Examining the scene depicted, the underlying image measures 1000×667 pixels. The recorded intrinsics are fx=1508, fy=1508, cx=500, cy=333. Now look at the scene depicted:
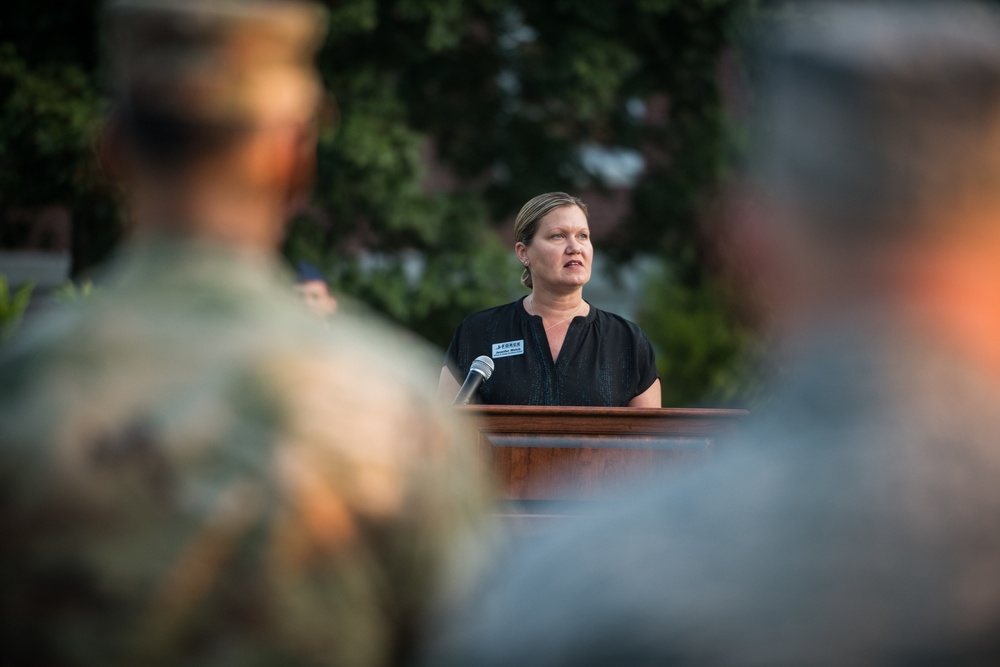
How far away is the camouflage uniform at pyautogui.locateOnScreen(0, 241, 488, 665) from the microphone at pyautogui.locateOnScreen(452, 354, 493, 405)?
12.4 feet

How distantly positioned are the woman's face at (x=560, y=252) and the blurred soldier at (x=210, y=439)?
180 inches

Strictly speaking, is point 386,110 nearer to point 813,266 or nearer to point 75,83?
point 75,83

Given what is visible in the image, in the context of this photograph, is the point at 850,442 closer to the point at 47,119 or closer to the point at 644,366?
the point at 644,366

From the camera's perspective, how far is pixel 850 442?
1165 mm

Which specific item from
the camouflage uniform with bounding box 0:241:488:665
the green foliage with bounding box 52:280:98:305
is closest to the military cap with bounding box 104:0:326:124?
the camouflage uniform with bounding box 0:241:488:665

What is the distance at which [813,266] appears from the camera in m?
1.22

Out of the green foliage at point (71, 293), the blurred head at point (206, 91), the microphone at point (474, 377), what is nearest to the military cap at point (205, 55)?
the blurred head at point (206, 91)

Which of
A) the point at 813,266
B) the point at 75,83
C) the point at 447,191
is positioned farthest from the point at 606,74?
the point at 813,266

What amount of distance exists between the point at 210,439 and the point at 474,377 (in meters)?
4.02

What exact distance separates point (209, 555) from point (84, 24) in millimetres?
13695

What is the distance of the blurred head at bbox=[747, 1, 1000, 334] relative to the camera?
1.16 meters

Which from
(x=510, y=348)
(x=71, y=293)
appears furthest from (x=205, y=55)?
(x=71, y=293)

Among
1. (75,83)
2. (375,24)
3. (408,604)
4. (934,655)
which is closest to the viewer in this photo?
(934,655)

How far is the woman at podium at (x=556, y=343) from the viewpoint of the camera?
5840 mm
